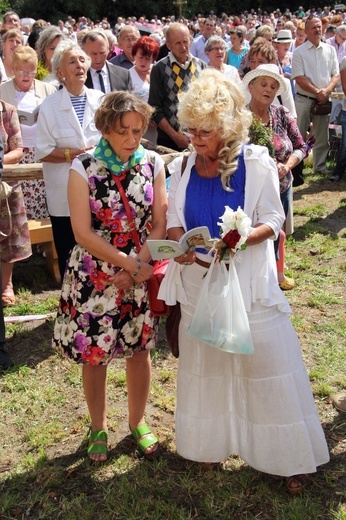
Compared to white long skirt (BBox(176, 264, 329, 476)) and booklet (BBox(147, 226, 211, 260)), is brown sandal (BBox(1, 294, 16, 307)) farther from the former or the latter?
booklet (BBox(147, 226, 211, 260))

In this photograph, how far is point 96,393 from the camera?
367 centimetres

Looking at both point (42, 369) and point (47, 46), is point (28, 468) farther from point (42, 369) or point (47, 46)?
point (47, 46)

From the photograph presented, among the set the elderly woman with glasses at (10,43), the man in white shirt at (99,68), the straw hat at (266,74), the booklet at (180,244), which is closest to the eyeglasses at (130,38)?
the elderly woman with glasses at (10,43)

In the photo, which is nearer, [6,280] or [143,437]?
[143,437]

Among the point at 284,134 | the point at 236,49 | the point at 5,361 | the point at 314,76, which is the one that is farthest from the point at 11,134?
the point at 236,49

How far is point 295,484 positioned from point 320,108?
7689 millimetres

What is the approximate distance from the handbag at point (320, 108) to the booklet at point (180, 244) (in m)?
7.53

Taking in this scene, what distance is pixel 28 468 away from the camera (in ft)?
12.2

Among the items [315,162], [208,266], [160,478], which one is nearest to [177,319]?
[208,266]

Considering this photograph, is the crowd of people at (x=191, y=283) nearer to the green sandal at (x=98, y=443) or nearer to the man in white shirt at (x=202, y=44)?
the green sandal at (x=98, y=443)

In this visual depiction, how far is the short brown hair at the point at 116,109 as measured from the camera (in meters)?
3.21

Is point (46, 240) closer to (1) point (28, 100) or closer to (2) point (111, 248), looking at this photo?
(1) point (28, 100)

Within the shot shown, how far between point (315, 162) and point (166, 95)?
4614 mm

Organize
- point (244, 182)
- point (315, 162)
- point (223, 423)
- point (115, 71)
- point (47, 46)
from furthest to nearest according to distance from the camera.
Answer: point (315, 162)
point (47, 46)
point (115, 71)
point (223, 423)
point (244, 182)
